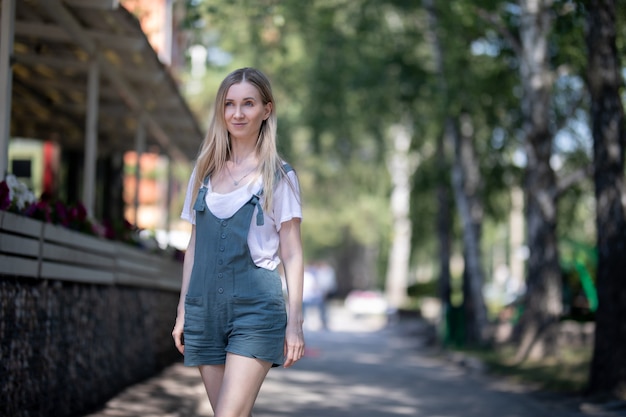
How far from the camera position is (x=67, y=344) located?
8.98 meters

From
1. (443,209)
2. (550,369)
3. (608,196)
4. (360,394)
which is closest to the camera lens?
(608,196)

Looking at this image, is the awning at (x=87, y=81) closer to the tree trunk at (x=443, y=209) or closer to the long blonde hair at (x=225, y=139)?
the long blonde hair at (x=225, y=139)

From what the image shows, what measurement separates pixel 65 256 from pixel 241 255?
4.49 metres

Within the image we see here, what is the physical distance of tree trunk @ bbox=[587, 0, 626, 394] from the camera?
480 inches

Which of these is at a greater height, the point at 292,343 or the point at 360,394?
the point at 292,343

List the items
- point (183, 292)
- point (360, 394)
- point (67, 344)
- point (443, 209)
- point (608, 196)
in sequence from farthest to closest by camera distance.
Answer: point (443, 209)
point (360, 394)
point (608, 196)
point (67, 344)
point (183, 292)

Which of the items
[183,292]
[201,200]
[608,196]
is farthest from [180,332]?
[608,196]

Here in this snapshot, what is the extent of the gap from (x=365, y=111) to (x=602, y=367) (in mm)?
16720

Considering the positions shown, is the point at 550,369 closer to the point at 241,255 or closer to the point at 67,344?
the point at 67,344

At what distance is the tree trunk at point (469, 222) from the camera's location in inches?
963

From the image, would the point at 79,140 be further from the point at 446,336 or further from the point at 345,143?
the point at 345,143

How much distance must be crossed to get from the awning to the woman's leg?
5.14 m

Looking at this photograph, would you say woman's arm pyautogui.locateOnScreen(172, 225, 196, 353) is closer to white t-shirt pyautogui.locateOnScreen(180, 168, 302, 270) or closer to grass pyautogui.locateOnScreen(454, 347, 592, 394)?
white t-shirt pyautogui.locateOnScreen(180, 168, 302, 270)

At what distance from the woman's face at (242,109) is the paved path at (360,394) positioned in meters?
4.83
